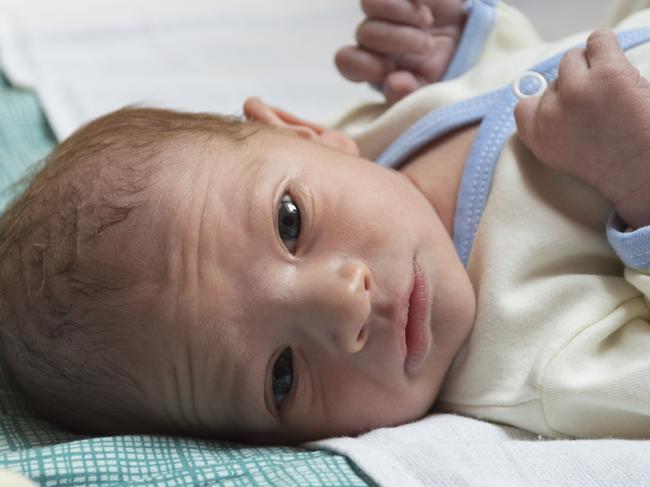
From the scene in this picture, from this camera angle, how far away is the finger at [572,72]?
0.98m

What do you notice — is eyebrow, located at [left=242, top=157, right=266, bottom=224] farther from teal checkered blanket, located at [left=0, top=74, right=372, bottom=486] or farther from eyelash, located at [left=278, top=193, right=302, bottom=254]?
teal checkered blanket, located at [left=0, top=74, right=372, bottom=486]


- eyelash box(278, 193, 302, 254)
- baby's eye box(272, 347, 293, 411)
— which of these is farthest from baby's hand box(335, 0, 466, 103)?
baby's eye box(272, 347, 293, 411)

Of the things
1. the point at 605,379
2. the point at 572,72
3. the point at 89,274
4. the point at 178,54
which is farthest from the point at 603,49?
the point at 178,54

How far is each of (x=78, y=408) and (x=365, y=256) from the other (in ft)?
1.29

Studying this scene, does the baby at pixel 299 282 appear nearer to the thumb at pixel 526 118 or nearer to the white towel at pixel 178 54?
the thumb at pixel 526 118

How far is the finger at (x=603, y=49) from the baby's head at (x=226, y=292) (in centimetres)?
28

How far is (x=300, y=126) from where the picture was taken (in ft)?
4.14

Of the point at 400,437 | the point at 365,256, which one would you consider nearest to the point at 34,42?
the point at 365,256

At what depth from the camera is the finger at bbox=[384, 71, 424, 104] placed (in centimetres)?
138

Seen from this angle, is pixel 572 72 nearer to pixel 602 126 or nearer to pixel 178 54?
pixel 602 126

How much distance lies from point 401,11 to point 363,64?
0.36 ft

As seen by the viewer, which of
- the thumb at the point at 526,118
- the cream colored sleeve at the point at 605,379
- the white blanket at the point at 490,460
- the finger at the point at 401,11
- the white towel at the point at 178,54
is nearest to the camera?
the white blanket at the point at 490,460

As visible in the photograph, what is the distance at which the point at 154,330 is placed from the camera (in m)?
0.92

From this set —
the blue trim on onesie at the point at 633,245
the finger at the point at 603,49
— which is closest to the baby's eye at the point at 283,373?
the blue trim on onesie at the point at 633,245
